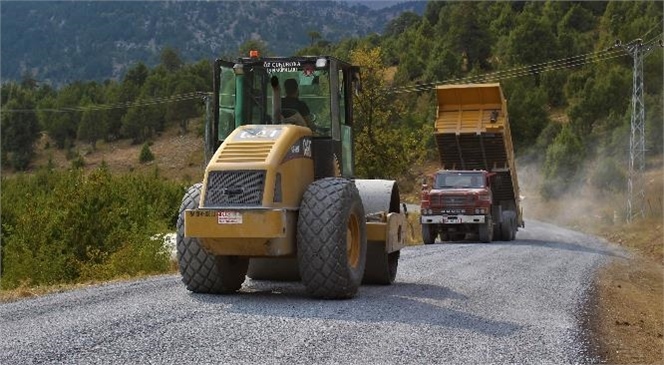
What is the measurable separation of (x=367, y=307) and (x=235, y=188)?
2.06 meters

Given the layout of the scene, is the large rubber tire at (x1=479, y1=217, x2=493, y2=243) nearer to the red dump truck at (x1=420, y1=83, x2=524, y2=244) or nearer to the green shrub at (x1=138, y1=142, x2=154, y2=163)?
the red dump truck at (x1=420, y1=83, x2=524, y2=244)

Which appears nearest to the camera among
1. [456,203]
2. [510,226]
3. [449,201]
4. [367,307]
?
[367,307]

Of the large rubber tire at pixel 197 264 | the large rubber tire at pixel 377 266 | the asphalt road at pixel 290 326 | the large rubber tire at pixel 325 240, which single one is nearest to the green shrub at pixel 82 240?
the asphalt road at pixel 290 326

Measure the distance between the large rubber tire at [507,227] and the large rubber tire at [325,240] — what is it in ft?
62.8

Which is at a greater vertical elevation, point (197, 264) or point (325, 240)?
point (325, 240)

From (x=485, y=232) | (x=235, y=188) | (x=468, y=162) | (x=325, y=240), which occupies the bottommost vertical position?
(x=485, y=232)

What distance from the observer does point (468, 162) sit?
91.9 ft

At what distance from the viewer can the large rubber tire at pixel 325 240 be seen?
9.83 metres

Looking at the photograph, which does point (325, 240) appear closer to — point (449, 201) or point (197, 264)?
point (197, 264)

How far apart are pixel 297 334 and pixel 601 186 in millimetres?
50943

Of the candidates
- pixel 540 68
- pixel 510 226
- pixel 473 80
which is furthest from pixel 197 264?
pixel 540 68

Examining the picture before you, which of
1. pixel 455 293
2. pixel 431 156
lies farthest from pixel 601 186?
pixel 455 293

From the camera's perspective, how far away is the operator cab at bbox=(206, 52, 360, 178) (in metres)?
11.2

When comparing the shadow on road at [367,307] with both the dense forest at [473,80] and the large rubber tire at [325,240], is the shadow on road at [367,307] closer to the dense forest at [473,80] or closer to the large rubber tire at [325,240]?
the large rubber tire at [325,240]
